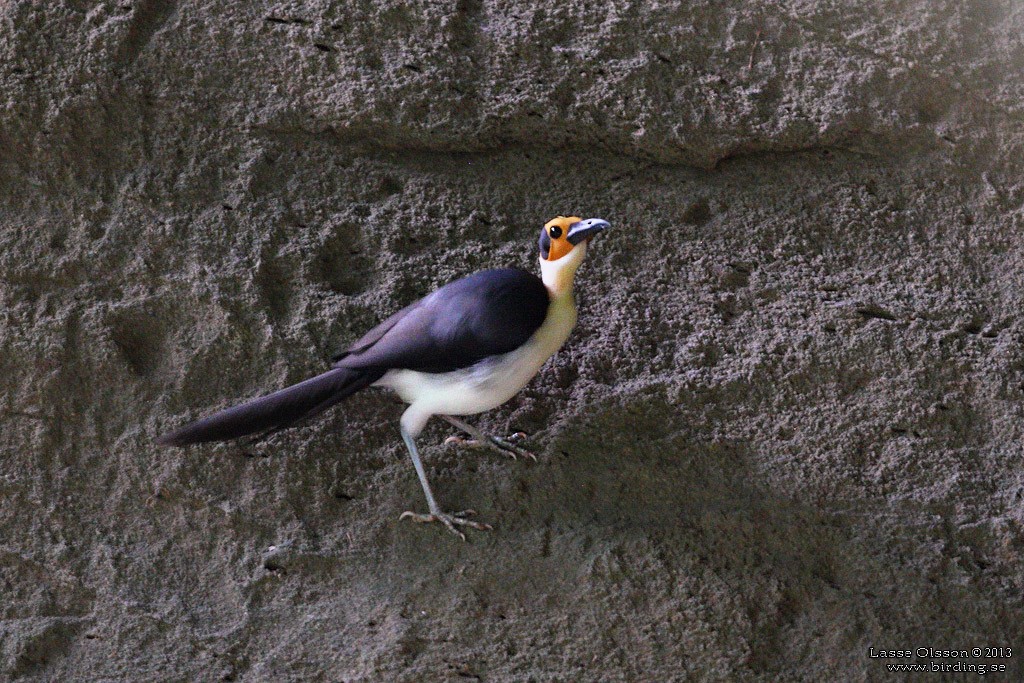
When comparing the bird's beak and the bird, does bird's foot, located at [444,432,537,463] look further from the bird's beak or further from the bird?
the bird's beak

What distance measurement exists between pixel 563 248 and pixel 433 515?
67 cm

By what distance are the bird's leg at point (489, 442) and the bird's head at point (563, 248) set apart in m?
0.38

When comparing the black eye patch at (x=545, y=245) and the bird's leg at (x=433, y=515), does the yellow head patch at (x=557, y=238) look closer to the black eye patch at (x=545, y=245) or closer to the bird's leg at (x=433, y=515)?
the black eye patch at (x=545, y=245)

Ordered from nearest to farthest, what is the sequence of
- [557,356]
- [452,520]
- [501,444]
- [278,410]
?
[278,410], [452,520], [501,444], [557,356]

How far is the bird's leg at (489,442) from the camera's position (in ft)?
8.07

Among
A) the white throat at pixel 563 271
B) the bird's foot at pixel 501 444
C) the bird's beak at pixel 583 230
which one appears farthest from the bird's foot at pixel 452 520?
the bird's beak at pixel 583 230

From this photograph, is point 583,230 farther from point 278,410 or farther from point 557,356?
point 278,410

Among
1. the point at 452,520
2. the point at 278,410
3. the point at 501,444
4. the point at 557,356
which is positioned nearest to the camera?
the point at 278,410

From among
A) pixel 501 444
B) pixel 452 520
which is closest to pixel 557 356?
pixel 501 444

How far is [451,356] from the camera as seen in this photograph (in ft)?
7.45

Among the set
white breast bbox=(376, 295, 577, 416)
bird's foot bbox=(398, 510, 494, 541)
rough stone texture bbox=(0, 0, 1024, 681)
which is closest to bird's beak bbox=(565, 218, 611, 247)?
white breast bbox=(376, 295, 577, 416)

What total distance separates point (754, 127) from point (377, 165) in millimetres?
1004

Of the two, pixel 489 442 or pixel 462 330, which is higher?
pixel 462 330

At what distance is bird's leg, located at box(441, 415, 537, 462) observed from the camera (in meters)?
2.46
